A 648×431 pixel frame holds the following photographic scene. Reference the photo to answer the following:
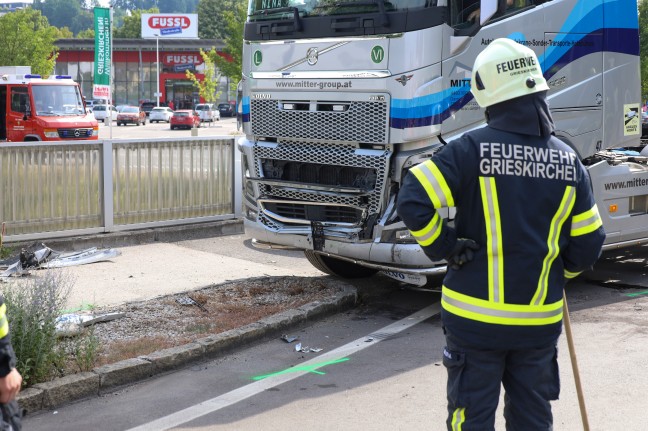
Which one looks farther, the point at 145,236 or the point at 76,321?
the point at 145,236

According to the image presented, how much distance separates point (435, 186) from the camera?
3.70 metres

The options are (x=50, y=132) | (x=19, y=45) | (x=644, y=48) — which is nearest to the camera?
(x=50, y=132)

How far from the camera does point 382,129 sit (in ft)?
25.8

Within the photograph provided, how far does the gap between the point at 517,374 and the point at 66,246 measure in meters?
8.29

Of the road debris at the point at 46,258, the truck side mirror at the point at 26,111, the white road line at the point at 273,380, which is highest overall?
the truck side mirror at the point at 26,111

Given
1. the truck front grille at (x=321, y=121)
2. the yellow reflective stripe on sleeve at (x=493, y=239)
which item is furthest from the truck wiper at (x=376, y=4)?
the yellow reflective stripe on sleeve at (x=493, y=239)

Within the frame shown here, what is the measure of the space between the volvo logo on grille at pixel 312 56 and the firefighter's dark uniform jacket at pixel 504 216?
4638 millimetres

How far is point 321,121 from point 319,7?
1.04m

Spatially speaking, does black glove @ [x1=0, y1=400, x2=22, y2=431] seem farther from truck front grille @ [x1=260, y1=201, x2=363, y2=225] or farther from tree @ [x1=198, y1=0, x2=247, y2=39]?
tree @ [x1=198, y1=0, x2=247, y2=39]

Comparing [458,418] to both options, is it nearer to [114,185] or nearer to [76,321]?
[76,321]

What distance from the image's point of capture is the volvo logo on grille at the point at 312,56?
27.1 feet

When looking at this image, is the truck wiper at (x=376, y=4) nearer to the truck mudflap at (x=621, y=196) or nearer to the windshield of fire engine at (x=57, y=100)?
the truck mudflap at (x=621, y=196)

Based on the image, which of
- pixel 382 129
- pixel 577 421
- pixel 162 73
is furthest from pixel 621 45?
pixel 162 73

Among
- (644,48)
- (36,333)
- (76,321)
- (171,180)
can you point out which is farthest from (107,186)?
(644,48)
